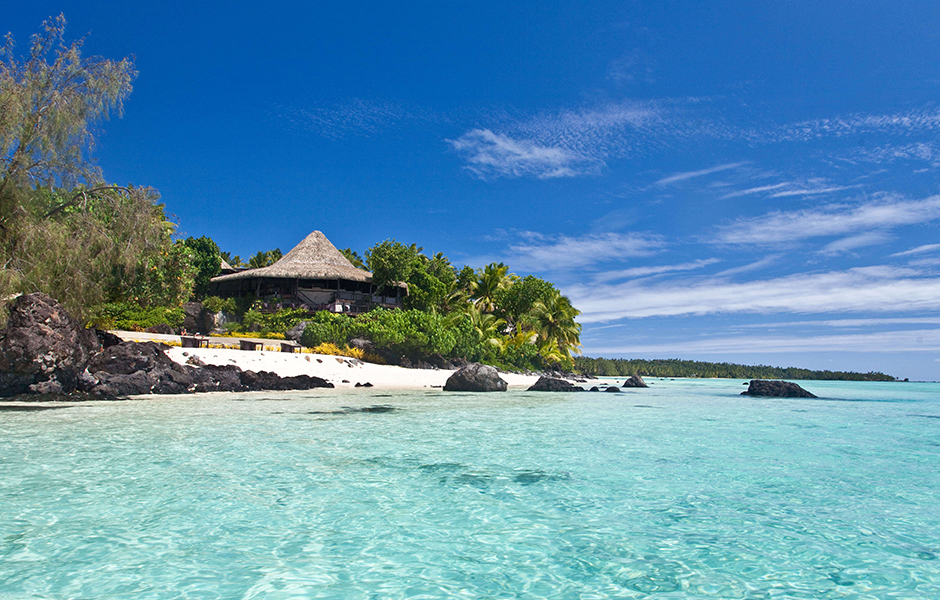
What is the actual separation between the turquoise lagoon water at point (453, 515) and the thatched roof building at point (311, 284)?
24.6 metres

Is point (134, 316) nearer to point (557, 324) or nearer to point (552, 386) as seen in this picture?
point (552, 386)

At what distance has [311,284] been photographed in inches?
1420

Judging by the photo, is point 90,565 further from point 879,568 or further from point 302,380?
point 302,380

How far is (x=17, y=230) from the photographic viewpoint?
48.1 feet

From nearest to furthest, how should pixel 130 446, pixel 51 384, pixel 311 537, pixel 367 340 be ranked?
pixel 311 537
pixel 130 446
pixel 51 384
pixel 367 340

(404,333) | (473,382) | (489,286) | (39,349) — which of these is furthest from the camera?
(489,286)

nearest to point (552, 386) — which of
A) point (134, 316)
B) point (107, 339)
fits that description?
point (107, 339)

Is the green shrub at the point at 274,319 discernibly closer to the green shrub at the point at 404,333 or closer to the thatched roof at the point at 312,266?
the thatched roof at the point at 312,266

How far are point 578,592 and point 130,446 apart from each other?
276 inches

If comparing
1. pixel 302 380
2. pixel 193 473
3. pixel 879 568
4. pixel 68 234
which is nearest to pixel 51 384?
pixel 68 234

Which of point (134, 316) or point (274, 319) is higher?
point (274, 319)

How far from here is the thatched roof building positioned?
33.9m

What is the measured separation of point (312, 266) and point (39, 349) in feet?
70.9

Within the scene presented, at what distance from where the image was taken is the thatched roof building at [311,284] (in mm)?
33938
